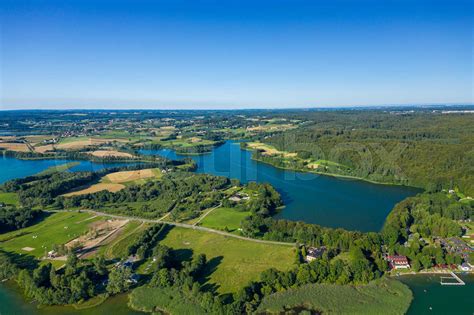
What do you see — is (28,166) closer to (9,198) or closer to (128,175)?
(9,198)

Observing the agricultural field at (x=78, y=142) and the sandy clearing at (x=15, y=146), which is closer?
the sandy clearing at (x=15, y=146)

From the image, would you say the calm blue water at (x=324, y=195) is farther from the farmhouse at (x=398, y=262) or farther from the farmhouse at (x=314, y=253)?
the farmhouse at (x=398, y=262)

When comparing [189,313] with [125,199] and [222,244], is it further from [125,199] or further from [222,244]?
[125,199]

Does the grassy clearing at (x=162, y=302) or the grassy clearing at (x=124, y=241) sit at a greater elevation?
the grassy clearing at (x=124, y=241)

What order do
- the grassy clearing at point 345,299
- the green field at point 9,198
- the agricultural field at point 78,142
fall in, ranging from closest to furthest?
the grassy clearing at point 345,299, the green field at point 9,198, the agricultural field at point 78,142

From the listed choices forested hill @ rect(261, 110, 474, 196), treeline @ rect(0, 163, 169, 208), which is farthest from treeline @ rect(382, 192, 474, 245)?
treeline @ rect(0, 163, 169, 208)

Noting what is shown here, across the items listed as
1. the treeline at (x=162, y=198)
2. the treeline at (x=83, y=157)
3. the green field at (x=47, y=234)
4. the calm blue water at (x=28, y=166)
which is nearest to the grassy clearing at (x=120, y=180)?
the treeline at (x=162, y=198)
